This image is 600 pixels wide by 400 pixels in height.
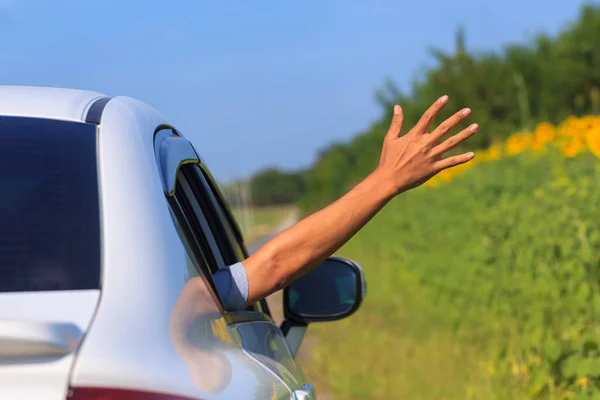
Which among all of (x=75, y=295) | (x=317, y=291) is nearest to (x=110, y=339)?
(x=75, y=295)

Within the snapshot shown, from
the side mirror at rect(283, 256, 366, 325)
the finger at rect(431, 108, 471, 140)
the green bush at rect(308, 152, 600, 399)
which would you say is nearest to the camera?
the finger at rect(431, 108, 471, 140)

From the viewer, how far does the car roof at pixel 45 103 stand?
90.1 inches

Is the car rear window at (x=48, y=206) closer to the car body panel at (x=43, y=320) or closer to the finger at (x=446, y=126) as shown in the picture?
the car body panel at (x=43, y=320)

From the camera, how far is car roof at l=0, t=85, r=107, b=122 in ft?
7.51

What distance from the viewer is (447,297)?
11.6 m

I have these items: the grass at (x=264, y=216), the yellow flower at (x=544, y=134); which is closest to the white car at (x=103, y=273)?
the yellow flower at (x=544, y=134)

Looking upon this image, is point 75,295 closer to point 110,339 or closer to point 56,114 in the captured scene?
point 110,339

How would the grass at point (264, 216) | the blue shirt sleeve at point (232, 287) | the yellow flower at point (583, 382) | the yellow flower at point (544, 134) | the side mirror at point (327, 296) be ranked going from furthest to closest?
the grass at point (264, 216) → the yellow flower at point (544, 134) → the yellow flower at point (583, 382) → the side mirror at point (327, 296) → the blue shirt sleeve at point (232, 287)

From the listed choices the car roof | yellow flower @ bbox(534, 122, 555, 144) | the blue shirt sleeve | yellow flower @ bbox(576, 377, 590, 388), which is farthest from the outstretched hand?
yellow flower @ bbox(534, 122, 555, 144)

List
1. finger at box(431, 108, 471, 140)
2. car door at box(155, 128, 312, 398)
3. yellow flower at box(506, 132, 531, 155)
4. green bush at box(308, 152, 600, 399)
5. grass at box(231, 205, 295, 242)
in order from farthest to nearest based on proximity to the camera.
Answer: grass at box(231, 205, 295, 242) < yellow flower at box(506, 132, 531, 155) < green bush at box(308, 152, 600, 399) < finger at box(431, 108, 471, 140) < car door at box(155, 128, 312, 398)

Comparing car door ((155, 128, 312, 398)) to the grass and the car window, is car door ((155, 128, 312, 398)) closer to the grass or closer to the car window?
the car window

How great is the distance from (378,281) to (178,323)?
14933 millimetres

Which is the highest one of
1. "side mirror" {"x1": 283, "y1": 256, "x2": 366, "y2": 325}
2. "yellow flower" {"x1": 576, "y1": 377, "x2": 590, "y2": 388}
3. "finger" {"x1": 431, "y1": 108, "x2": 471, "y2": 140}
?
"finger" {"x1": 431, "y1": 108, "x2": 471, "y2": 140}

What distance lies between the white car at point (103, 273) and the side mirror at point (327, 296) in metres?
0.89
